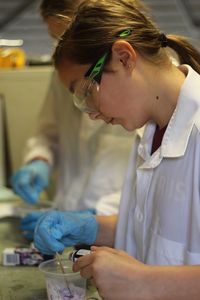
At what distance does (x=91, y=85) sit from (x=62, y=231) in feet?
1.26

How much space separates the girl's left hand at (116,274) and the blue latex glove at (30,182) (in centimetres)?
80

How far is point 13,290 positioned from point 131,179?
0.45 m

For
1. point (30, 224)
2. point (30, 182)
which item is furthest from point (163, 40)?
point (30, 182)

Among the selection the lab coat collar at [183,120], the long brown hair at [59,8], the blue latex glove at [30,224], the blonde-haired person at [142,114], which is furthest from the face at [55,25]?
the blue latex glove at [30,224]

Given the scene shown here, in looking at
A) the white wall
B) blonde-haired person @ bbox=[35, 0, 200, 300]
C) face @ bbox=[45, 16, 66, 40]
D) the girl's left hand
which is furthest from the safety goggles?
the white wall

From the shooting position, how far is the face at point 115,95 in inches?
43.1

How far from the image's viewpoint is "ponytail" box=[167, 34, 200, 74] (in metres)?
1.21

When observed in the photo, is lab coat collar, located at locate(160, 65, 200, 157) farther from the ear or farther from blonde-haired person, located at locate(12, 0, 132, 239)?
blonde-haired person, located at locate(12, 0, 132, 239)

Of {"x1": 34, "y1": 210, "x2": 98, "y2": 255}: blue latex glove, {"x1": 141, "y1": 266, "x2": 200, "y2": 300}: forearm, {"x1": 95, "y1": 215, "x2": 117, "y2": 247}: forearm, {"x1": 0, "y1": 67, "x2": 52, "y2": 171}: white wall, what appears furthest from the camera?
{"x1": 0, "y1": 67, "x2": 52, "y2": 171}: white wall

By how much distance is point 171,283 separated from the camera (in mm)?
938

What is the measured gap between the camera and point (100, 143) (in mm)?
1854

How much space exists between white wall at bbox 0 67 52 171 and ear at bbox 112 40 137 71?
1.47 m

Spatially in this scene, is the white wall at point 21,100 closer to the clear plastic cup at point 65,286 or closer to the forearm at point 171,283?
the clear plastic cup at point 65,286

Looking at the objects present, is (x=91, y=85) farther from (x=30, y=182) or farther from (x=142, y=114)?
(x=30, y=182)
